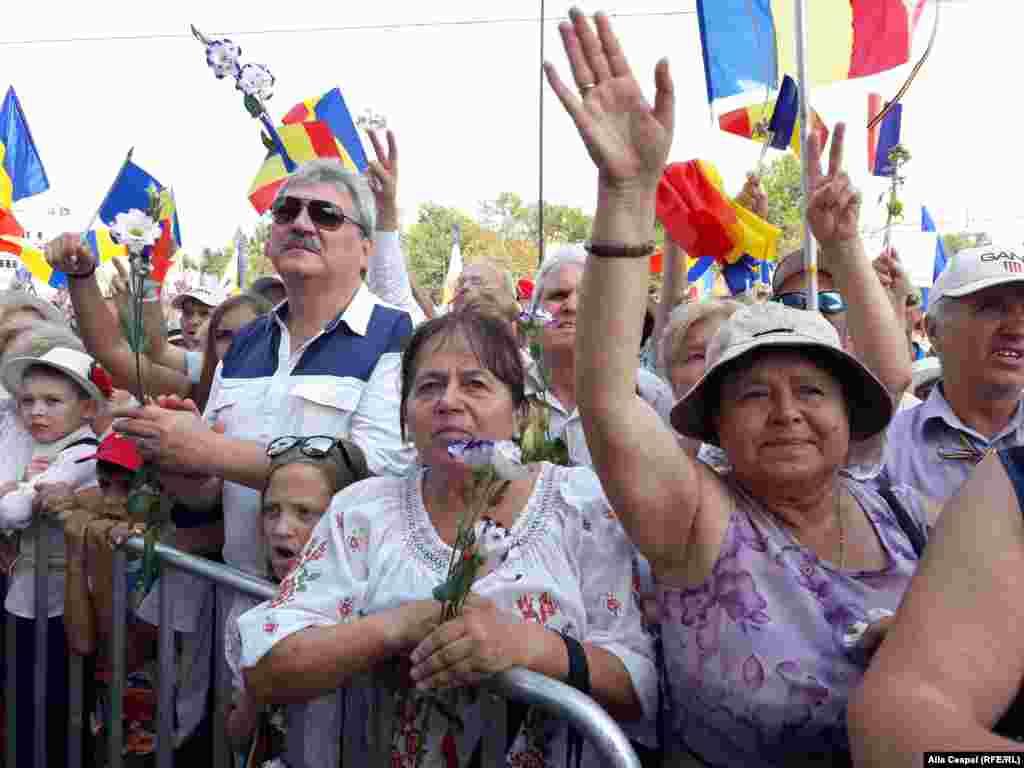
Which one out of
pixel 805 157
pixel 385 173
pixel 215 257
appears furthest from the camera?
pixel 215 257

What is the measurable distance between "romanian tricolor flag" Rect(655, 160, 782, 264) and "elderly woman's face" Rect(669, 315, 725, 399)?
1019mm

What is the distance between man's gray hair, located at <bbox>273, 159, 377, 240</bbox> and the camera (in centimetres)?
300

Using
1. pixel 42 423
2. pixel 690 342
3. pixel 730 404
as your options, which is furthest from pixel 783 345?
pixel 42 423

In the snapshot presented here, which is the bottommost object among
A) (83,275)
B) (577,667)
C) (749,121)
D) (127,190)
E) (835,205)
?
(577,667)

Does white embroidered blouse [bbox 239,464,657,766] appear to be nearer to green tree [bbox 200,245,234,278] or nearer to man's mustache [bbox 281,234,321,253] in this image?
man's mustache [bbox 281,234,321,253]

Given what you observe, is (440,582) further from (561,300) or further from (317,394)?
(561,300)

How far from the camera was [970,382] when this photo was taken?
108 inches

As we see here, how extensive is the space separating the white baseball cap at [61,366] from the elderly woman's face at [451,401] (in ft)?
6.57

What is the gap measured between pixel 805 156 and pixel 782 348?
1102 millimetres

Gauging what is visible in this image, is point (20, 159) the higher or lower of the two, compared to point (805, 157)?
higher

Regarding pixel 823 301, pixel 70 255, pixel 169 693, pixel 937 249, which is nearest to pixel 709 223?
pixel 823 301

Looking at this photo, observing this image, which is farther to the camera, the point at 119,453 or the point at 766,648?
the point at 119,453

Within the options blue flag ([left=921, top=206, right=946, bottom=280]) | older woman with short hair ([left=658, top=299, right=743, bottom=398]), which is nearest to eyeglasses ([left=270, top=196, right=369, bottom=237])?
older woman with short hair ([left=658, top=299, right=743, bottom=398])

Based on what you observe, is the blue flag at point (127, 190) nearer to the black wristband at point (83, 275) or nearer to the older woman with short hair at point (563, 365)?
the black wristband at point (83, 275)
